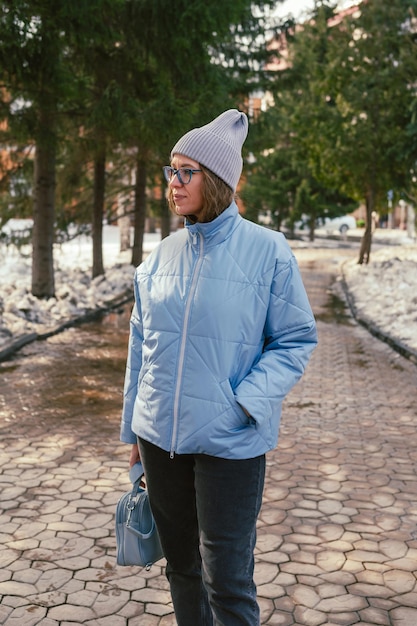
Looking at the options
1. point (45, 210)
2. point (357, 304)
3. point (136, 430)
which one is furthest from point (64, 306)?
point (136, 430)

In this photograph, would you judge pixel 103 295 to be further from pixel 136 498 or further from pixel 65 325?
pixel 136 498

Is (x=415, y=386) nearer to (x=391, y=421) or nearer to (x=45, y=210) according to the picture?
(x=391, y=421)

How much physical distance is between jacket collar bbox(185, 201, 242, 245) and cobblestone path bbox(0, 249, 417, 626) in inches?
78.1

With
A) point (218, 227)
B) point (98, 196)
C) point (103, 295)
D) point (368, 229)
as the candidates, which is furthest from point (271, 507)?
point (368, 229)

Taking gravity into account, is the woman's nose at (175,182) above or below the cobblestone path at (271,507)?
above

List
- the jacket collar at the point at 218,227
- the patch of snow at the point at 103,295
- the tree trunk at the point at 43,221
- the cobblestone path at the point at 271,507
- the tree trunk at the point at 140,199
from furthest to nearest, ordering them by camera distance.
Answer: the tree trunk at the point at 140,199 < the tree trunk at the point at 43,221 < the patch of snow at the point at 103,295 < the cobblestone path at the point at 271,507 < the jacket collar at the point at 218,227

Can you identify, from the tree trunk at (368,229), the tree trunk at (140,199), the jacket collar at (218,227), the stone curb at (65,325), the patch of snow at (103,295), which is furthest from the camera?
the tree trunk at (368,229)

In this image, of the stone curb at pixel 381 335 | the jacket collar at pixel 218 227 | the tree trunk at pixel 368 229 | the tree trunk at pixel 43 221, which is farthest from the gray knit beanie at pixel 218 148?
the tree trunk at pixel 368 229

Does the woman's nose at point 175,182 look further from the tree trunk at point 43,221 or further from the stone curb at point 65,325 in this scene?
the tree trunk at point 43,221

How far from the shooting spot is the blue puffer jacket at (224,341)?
2.44 m

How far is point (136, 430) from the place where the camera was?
2.64 m

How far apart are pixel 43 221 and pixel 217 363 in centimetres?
1204

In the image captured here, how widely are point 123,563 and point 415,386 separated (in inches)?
261

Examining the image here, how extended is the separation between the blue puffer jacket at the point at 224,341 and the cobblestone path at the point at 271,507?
4.93 feet
